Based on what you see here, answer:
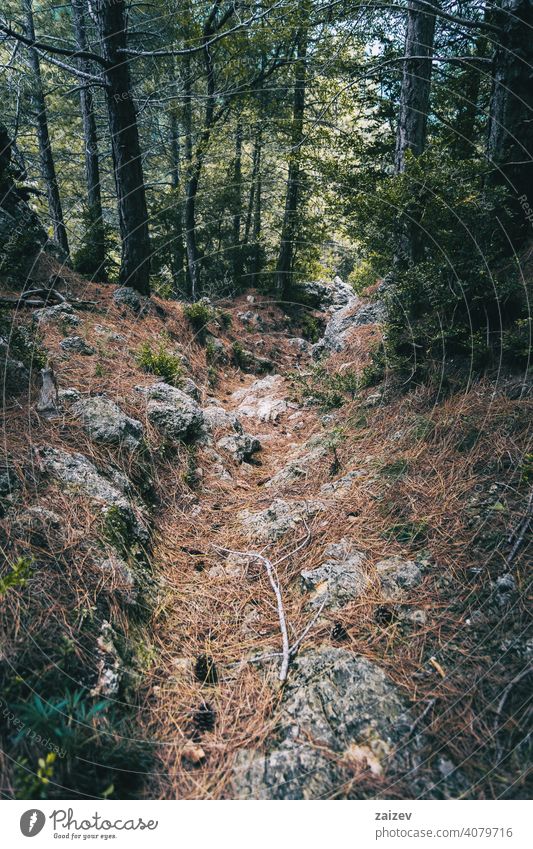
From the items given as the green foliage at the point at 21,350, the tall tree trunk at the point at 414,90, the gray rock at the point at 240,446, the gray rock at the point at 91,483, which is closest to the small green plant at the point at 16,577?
the gray rock at the point at 91,483

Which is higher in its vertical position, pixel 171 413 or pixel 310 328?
pixel 310 328

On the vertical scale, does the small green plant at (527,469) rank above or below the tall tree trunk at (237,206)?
below

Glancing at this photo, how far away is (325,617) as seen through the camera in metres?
2.28

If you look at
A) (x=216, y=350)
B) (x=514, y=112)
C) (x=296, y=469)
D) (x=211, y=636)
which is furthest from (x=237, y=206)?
(x=211, y=636)

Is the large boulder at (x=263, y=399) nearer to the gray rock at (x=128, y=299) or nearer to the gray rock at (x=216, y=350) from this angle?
the gray rock at (x=216, y=350)

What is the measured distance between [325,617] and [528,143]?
5.40 metres

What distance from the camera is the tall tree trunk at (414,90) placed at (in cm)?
549

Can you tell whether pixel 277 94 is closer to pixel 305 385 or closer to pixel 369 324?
pixel 369 324

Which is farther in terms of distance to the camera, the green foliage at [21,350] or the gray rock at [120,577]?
the green foliage at [21,350]

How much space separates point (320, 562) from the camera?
2.69 metres

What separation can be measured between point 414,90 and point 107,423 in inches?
269

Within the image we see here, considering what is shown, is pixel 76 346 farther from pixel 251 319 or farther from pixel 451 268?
pixel 251 319

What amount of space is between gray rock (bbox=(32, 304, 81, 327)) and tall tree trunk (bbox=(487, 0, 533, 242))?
562cm

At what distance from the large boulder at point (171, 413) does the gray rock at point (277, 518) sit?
125 cm
